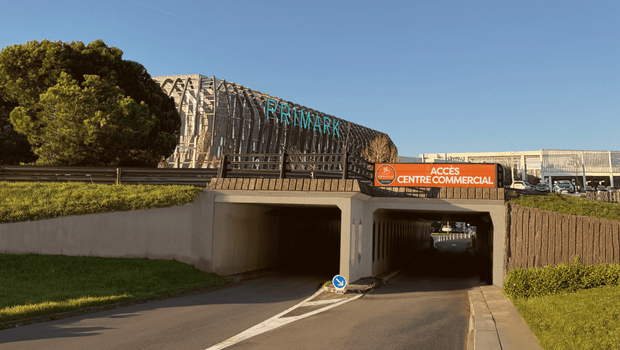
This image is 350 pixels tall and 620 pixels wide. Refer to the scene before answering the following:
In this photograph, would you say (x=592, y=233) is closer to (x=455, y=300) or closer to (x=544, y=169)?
(x=455, y=300)

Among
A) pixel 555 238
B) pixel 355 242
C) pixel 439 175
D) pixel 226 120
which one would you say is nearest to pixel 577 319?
pixel 555 238

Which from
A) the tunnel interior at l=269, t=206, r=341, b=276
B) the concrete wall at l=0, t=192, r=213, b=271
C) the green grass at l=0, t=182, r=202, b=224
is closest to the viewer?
the concrete wall at l=0, t=192, r=213, b=271

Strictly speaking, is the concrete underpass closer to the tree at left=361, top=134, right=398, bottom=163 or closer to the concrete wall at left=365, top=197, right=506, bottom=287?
the concrete wall at left=365, top=197, right=506, bottom=287

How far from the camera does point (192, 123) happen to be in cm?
6331

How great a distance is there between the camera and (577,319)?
9211 millimetres

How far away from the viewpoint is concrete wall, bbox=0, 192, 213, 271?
18.1 metres

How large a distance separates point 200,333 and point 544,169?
87.5 metres

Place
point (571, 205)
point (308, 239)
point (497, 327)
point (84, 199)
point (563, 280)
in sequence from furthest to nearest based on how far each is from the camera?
1. point (308, 239)
2. point (84, 199)
3. point (571, 205)
4. point (563, 280)
5. point (497, 327)

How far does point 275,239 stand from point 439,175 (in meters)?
10.1

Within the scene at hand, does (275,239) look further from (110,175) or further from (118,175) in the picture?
(110,175)

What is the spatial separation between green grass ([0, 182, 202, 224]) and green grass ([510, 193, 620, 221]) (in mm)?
11752

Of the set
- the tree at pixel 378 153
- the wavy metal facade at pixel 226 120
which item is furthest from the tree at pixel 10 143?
the tree at pixel 378 153

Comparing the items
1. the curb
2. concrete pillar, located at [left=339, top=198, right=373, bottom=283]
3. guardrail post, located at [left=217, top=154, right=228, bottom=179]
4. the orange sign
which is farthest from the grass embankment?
guardrail post, located at [left=217, top=154, right=228, bottom=179]

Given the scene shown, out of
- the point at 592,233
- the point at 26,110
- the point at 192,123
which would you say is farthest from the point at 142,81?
the point at 192,123
